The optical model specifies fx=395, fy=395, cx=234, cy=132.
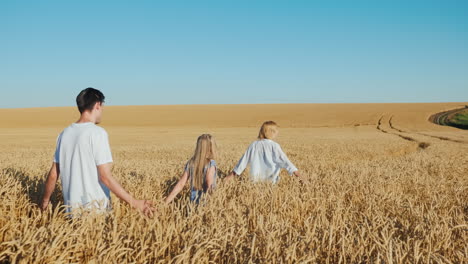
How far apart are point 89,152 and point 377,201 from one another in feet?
11.4

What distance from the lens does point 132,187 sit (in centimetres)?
533

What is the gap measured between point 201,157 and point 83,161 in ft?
5.08

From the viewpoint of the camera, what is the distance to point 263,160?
6309 millimetres

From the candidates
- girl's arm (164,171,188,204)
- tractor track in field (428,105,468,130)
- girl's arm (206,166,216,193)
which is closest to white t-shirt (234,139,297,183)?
girl's arm (206,166,216,193)

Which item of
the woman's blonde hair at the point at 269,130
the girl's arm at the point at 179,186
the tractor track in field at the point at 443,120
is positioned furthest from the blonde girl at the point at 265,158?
the tractor track in field at the point at 443,120

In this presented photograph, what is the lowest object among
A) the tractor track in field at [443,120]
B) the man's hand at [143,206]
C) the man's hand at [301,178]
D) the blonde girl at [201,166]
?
the tractor track in field at [443,120]

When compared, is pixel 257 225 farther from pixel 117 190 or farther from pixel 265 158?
pixel 265 158

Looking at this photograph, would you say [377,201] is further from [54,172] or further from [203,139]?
[54,172]

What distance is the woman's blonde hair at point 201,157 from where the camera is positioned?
490cm

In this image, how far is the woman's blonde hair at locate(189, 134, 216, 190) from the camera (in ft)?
16.1

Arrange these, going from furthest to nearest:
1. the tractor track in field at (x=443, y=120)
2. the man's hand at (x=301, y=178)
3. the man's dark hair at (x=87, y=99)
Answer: the tractor track in field at (x=443, y=120) → the man's hand at (x=301, y=178) → the man's dark hair at (x=87, y=99)

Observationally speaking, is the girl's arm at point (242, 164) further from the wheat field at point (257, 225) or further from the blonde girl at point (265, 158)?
the wheat field at point (257, 225)

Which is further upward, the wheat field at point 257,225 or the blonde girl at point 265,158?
the blonde girl at point 265,158

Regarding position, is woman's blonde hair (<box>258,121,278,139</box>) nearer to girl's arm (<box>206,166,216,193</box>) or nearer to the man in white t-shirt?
girl's arm (<box>206,166,216,193</box>)
